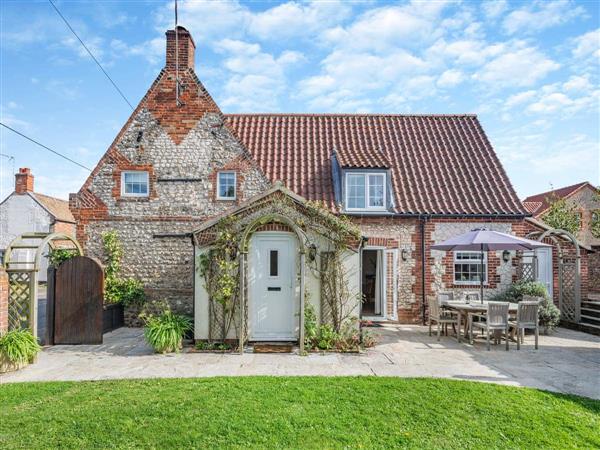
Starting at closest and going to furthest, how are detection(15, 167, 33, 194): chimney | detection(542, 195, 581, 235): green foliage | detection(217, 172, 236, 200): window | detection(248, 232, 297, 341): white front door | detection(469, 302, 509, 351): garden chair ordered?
detection(469, 302, 509, 351): garden chair < detection(248, 232, 297, 341): white front door < detection(217, 172, 236, 200): window < detection(542, 195, 581, 235): green foliage < detection(15, 167, 33, 194): chimney

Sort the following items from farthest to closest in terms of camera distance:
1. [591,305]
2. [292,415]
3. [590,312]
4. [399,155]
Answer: [399,155] < [591,305] < [590,312] < [292,415]

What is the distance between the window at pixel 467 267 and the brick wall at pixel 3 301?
12.9 m

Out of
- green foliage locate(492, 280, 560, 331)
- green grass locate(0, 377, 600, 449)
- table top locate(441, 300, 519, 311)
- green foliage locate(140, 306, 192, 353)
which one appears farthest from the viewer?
green foliage locate(492, 280, 560, 331)

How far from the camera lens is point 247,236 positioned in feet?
31.4

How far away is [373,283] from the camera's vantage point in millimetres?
17031

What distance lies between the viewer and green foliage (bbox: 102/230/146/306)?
12398 millimetres

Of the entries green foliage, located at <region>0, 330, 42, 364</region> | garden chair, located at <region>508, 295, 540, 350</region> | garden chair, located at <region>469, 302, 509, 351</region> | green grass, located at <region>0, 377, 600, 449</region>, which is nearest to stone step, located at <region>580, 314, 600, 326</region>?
garden chair, located at <region>508, 295, 540, 350</region>

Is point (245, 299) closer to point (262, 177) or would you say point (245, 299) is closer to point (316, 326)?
point (316, 326)

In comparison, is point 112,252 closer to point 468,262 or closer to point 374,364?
point 374,364

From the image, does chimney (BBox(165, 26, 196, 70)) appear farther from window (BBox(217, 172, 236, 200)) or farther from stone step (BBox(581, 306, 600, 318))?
stone step (BBox(581, 306, 600, 318))

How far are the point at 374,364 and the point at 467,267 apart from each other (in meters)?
7.13

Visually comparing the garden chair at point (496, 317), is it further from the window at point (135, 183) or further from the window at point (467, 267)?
the window at point (135, 183)

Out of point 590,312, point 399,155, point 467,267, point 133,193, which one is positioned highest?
point 399,155

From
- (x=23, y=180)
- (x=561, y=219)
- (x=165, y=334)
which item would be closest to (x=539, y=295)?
(x=165, y=334)
